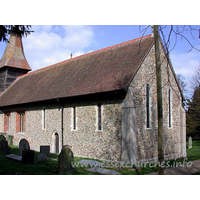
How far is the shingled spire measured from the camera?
26.4m

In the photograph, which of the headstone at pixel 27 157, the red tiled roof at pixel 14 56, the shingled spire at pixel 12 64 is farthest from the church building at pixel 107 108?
the red tiled roof at pixel 14 56

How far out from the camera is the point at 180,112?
50.7ft

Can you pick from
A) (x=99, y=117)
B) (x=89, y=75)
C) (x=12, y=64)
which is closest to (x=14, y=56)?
(x=12, y=64)

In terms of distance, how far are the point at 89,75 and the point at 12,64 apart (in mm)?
15500

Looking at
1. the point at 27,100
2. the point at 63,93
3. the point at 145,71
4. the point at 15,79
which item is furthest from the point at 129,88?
the point at 15,79

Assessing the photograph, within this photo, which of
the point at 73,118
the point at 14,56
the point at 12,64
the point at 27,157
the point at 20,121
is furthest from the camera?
the point at 14,56

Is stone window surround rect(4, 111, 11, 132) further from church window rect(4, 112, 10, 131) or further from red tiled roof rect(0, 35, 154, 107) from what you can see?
red tiled roof rect(0, 35, 154, 107)

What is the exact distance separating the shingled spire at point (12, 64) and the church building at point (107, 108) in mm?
7572

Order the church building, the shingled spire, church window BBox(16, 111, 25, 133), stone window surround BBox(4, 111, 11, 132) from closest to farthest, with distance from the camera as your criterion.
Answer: the church building < church window BBox(16, 111, 25, 133) < stone window surround BBox(4, 111, 11, 132) < the shingled spire

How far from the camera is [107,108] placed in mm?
11992

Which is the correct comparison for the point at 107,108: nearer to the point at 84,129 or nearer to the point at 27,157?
the point at 84,129

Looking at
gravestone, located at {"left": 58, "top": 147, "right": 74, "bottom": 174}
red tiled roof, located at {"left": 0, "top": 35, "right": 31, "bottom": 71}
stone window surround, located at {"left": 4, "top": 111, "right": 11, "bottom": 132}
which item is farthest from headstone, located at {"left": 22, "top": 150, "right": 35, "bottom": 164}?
red tiled roof, located at {"left": 0, "top": 35, "right": 31, "bottom": 71}

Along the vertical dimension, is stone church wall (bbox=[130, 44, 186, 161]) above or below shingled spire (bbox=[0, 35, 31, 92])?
below

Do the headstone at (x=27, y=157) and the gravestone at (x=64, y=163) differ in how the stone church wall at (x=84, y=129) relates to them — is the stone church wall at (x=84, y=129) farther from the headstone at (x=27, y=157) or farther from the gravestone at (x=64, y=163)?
the headstone at (x=27, y=157)
